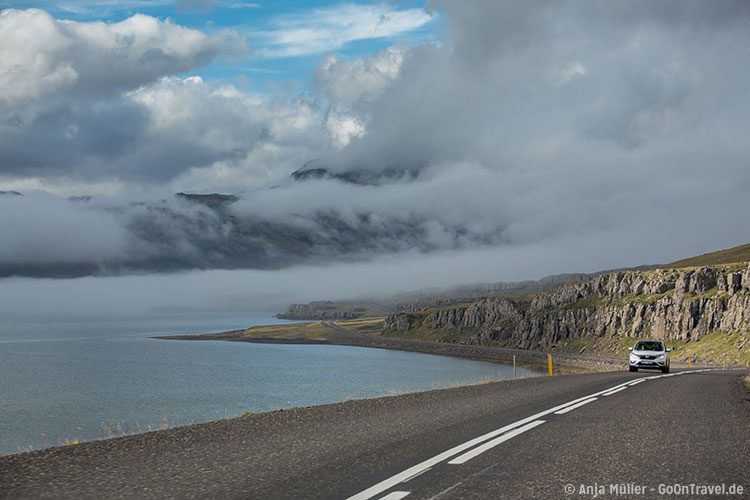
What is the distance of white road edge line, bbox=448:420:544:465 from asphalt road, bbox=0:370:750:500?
1.8 inches

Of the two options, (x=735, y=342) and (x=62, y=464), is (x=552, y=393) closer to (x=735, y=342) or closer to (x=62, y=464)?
(x=62, y=464)

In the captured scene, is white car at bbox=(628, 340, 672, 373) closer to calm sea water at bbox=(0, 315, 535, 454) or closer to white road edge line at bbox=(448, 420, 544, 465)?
calm sea water at bbox=(0, 315, 535, 454)

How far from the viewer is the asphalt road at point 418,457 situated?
9594 mm

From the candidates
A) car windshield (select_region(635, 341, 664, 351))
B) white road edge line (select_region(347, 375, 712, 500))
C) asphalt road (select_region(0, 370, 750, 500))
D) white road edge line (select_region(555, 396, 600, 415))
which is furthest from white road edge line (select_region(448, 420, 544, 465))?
car windshield (select_region(635, 341, 664, 351))

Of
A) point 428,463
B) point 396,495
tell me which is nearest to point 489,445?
point 428,463

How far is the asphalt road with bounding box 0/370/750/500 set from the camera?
31.5ft

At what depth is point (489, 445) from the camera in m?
13.0

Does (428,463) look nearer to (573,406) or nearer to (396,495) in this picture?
(396,495)

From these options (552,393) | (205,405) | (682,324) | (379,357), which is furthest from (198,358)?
(552,393)

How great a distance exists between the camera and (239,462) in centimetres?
1187

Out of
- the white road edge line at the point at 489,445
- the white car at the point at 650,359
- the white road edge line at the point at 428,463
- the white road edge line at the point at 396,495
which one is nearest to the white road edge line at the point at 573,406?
the white road edge line at the point at 428,463

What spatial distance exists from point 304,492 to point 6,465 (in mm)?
6093

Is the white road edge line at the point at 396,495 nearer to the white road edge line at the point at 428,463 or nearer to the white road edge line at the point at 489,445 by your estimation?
the white road edge line at the point at 428,463

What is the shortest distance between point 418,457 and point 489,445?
1796 mm
